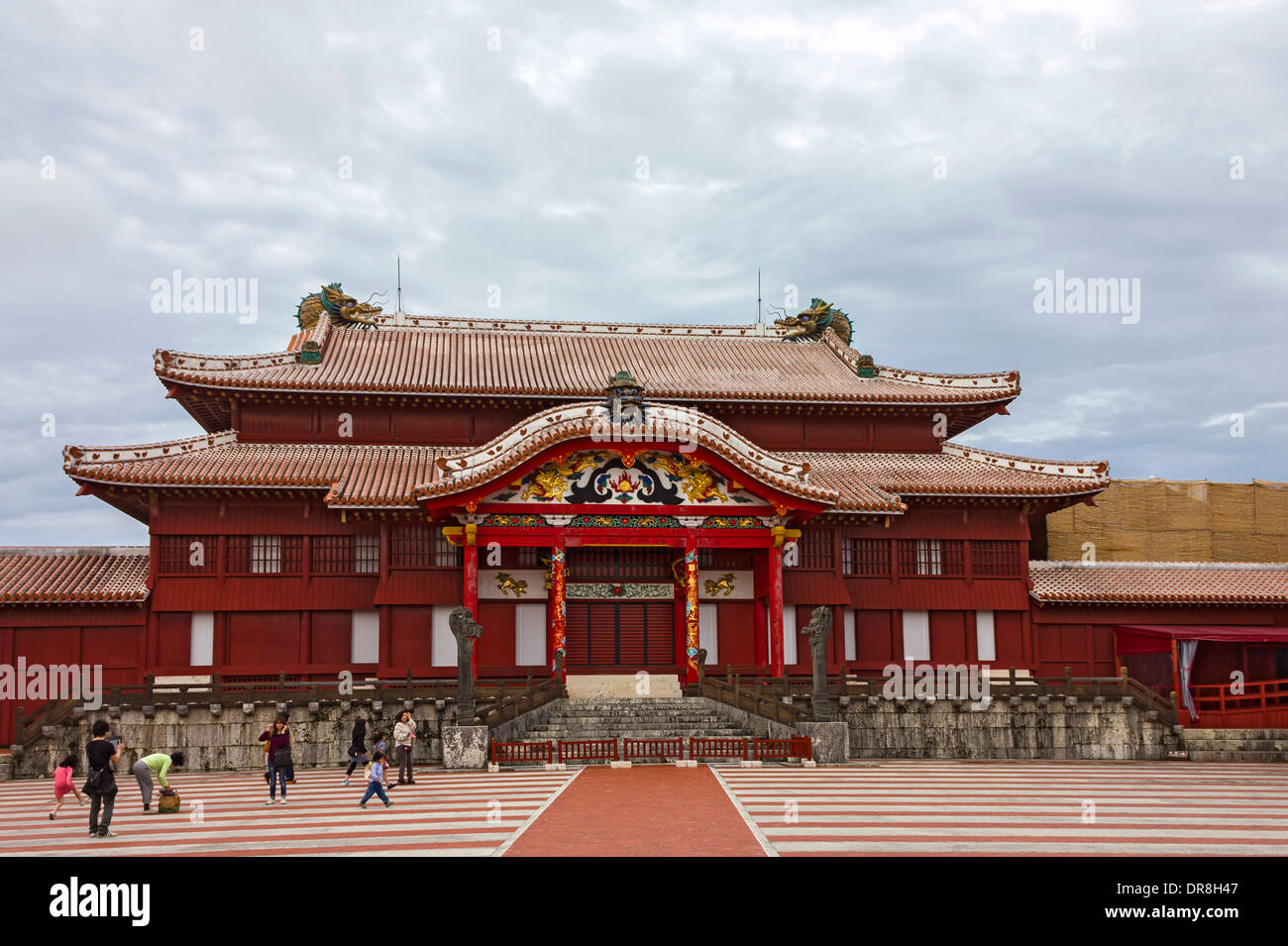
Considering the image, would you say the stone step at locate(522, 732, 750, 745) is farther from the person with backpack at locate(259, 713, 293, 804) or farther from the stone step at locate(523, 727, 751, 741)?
the person with backpack at locate(259, 713, 293, 804)

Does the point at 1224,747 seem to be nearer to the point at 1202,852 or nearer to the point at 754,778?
the point at 754,778

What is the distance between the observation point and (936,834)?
1359 cm

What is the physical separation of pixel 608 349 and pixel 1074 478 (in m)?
16.4

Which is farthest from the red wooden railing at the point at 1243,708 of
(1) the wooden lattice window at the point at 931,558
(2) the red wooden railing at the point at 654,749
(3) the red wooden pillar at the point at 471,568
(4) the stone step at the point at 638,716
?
(3) the red wooden pillar at the point at 471,568

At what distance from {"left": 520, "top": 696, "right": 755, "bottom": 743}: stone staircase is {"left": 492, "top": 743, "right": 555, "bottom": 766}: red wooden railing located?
1014mm

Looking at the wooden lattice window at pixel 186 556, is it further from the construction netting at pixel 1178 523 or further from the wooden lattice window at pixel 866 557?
the construction netting at pixel 1178 523

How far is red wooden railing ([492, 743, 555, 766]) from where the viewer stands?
926 inches

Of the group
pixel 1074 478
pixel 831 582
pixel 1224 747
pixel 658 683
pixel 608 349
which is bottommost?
pixel 1224 747

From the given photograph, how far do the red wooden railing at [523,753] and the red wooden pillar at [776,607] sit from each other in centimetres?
816

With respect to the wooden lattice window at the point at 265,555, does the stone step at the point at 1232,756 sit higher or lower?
lower

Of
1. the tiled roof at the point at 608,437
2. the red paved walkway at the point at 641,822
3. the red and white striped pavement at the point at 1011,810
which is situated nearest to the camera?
the red paved walkway at the point at 641,822

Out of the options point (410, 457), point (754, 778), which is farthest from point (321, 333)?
point (754, 778)

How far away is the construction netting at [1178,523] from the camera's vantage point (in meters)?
44.1

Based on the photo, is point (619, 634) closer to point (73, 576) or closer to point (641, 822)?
point (73, 576)
